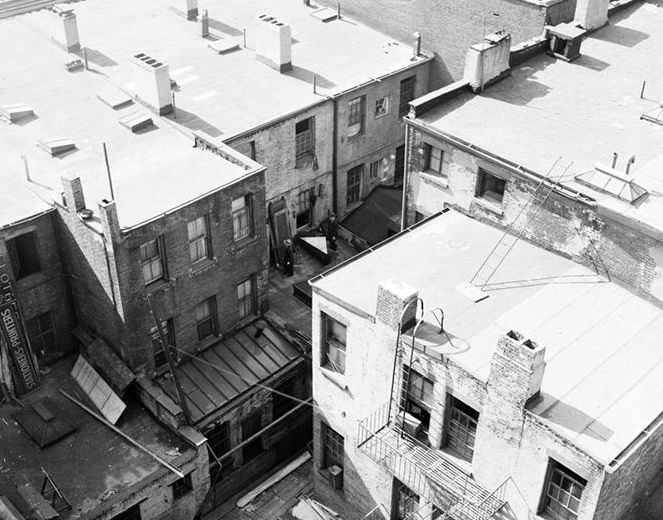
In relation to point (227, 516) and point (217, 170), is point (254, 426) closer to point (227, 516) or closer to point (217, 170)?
point (227, 516)

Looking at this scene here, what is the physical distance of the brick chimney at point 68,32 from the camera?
48.7 meters

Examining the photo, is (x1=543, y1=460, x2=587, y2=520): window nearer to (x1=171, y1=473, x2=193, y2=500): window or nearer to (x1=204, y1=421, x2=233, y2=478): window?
(x1=204, y1=421, x2=233, y2=478): window

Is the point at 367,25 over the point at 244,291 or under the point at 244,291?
over

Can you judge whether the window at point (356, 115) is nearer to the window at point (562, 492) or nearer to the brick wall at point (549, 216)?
the brick wall at point (549, 216)

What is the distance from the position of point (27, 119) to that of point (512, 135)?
2443 centimetres

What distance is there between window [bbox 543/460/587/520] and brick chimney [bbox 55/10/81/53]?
37.0 metres

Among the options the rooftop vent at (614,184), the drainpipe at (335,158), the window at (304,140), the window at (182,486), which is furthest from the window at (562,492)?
the drainpipe at (335,158)

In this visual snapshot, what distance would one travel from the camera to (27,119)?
4300 cm

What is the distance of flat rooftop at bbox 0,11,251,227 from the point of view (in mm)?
37312

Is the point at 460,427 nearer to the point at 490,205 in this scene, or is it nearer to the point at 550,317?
the point at 550,317

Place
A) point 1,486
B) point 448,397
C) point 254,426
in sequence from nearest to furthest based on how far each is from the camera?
point 448,397 < point 1,486 < point 254,426

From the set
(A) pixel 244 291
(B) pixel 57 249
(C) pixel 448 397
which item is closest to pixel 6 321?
(B) pixel 57 249

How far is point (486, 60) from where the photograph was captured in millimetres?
40375

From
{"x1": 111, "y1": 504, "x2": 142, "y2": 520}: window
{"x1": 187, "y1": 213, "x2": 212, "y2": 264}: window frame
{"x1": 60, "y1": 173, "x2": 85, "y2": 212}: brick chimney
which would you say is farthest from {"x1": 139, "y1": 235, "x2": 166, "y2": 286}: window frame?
{"x1": 111, "y1": 504, "x2": 142, "y2": 520}: window
